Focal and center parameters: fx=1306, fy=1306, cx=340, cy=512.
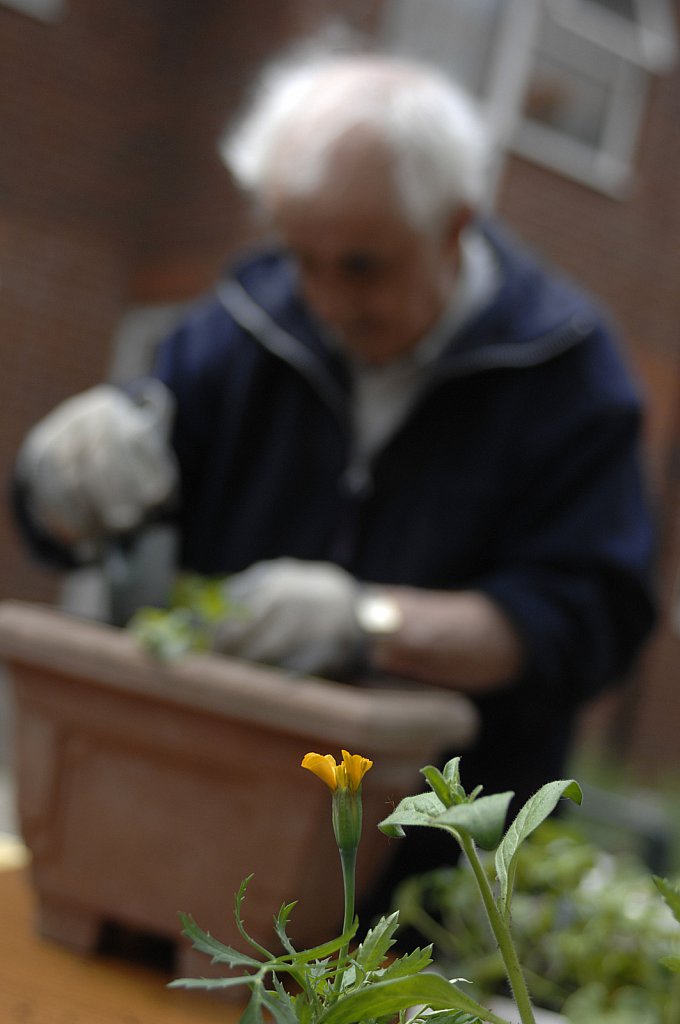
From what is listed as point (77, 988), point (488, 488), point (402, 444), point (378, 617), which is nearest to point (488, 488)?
point (488, 488)

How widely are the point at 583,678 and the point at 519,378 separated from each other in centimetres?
36

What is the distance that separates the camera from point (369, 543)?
1.56 m

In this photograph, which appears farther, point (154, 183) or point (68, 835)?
point (154, 183)

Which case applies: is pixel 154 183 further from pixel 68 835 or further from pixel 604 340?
pixel 68 835

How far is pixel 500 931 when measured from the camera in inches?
8.7

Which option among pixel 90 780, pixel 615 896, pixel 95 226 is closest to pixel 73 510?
pixel 90 780

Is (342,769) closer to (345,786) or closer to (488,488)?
(345,786)

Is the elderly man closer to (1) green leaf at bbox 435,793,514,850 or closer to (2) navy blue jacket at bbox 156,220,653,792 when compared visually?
(2) navy blue jacket at bbox 156,220,653,792

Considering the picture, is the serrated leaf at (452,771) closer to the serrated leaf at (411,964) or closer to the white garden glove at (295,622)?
the serrated leaf at (411,964)

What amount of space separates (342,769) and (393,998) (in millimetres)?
38

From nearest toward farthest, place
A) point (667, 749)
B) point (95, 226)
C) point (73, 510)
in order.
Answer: point (73, 510)
point (95, 226)
point (667, 749)

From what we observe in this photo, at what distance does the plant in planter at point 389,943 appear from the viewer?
0.20 metres

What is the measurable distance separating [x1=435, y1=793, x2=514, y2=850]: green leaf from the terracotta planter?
606mm

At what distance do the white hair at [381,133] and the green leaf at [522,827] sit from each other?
1314mm
